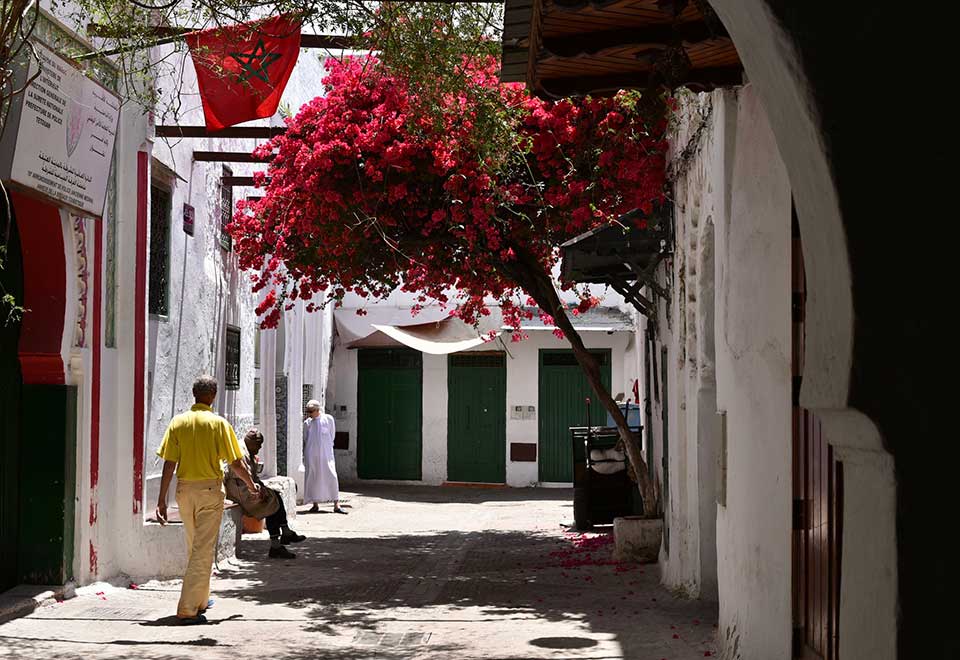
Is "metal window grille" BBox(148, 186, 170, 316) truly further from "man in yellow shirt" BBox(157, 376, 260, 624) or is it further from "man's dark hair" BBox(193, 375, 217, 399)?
"man in yellow shirt" BBox(157, 376, 260, 624)

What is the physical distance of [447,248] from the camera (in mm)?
12336

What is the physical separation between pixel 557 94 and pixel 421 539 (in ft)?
33.1

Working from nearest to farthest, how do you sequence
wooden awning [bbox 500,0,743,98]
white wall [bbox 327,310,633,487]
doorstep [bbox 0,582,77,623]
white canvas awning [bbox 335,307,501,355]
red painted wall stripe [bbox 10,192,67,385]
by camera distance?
1. wooden awning [bbox 500,0,743,98]
2. doorstep [bbox 0,582,77,623]
3. red painted wall stripe [bbox 10,192,67,385]
4. white canvas awning [bbox 335,307,501,355]
5. white wall [bbox 327,310,633,487]

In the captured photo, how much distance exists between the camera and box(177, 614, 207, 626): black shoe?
8945mm

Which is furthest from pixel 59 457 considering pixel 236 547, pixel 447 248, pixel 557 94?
pixel 557 94

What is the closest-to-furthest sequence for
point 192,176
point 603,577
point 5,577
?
point 5,577, point 603,577, point 192,176

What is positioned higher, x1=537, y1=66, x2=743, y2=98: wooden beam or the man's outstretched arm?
x1=537, y1=66, x2=743, y2=98: wooden beam

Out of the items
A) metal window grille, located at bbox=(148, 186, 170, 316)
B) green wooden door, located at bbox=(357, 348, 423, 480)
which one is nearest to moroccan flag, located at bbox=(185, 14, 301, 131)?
metal window grille, located at bbox=(148, 186, 170, 316)

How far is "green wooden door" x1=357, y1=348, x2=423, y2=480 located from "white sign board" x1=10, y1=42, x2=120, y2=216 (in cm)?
1502

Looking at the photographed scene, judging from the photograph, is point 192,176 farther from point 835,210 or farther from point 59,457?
point 835,210

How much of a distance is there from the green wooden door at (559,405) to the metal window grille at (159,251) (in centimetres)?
1277

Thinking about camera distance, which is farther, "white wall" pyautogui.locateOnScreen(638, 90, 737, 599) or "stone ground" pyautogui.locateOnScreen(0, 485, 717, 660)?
"white wall" pyautogui.locateOnScreen(638, 90, 737, 599)

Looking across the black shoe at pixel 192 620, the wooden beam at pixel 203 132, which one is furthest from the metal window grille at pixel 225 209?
the black shoe at pixel 192 620

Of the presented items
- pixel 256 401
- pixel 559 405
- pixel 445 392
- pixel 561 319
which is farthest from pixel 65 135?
pixel 559 405
